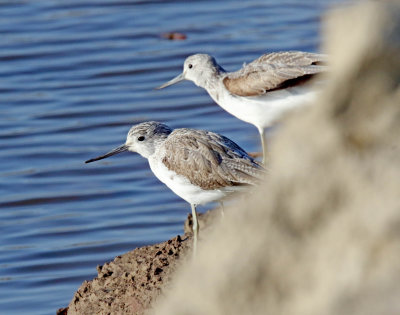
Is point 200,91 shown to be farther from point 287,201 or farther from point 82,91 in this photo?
point 287,201

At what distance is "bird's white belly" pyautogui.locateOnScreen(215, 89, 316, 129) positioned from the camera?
8945 mm

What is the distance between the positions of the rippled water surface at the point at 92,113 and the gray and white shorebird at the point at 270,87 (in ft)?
4.33

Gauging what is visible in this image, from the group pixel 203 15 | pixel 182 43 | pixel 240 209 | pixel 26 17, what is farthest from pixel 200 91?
pixel 240 209

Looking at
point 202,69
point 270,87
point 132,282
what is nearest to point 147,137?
point 270,87

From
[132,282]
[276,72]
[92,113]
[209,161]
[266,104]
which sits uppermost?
[276,72]

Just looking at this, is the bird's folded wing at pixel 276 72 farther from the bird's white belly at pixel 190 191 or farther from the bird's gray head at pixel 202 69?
the bird's white belly at pixel 190 191

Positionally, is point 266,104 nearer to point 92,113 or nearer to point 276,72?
point 276,72

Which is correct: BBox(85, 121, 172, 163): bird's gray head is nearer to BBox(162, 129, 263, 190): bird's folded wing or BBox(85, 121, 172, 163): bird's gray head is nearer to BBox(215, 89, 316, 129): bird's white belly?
BBox(162, 129, 263, 190): bird's folded wing

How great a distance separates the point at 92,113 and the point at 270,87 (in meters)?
3.98

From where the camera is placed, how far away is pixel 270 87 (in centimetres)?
896

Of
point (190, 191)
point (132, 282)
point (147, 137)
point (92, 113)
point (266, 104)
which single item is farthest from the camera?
point (92, 113)

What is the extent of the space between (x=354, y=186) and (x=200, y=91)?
34.6ft

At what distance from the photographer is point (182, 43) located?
559 inches

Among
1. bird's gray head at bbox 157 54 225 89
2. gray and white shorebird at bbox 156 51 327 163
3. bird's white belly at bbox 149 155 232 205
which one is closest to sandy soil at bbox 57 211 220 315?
bird's white belly at bbox 149 155 232 205
